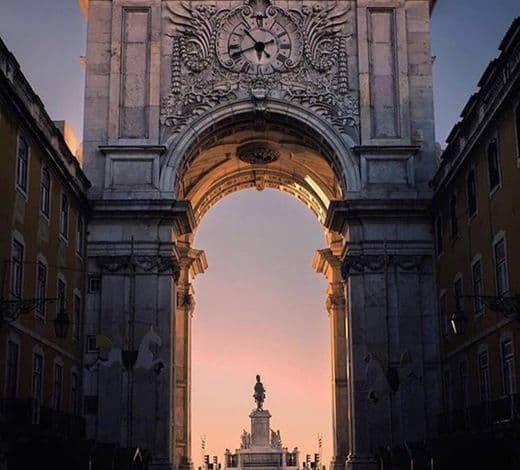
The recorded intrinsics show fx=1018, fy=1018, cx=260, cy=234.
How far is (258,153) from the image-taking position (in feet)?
184

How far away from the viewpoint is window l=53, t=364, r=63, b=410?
39.5m

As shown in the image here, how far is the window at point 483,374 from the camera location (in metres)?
36.3

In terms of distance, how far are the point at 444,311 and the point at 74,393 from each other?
16.2 meters

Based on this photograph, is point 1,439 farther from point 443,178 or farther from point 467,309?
point 443,178

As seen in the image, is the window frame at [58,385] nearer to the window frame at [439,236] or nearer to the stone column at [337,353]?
the window frame at [439,236]

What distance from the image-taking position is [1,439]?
95.4 feet

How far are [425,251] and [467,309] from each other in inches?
289

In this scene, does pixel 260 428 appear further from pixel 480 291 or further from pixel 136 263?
pixel 480 291

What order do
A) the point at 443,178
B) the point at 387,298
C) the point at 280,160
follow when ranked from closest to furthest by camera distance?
the point at 443,178
the point at 387,298
the point at 280,160

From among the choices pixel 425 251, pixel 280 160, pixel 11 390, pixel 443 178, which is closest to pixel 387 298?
pixel 425 251

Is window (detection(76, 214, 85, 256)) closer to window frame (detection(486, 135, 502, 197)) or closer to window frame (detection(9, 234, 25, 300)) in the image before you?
window frame (detection(9, 234, 25, 300))

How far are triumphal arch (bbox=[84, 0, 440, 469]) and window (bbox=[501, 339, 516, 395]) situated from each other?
381 inches

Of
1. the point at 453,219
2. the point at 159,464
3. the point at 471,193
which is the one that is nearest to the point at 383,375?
the point at 453,219

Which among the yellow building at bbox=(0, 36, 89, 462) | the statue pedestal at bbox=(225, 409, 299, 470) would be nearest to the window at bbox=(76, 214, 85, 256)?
the yellow building at bbox=(0, 36, 89, 462)
